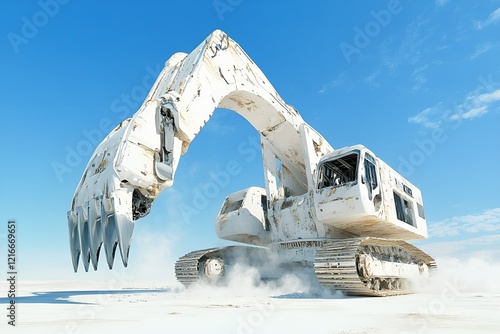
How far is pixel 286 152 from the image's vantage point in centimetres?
1029

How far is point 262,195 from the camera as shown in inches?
431

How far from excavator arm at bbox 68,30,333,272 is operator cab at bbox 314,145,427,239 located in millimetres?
588

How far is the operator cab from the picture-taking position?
28.1ft

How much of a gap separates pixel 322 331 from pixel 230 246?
6.37 meters

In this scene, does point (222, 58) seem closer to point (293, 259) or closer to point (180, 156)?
point (180, 156)

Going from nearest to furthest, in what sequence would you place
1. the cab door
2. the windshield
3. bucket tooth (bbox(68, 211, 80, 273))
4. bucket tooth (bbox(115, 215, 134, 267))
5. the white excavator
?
1. bucket tooth (bbox(115, 215, 134, 267))
2. bucket tooth (bbox(68, 211, 80, 273))
3. the white excavator
4. the cab door
5. the windshield

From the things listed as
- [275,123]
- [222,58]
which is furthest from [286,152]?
[222,58]

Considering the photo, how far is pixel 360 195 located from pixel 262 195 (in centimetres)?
317

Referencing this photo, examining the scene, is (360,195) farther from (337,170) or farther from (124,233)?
(124,233)

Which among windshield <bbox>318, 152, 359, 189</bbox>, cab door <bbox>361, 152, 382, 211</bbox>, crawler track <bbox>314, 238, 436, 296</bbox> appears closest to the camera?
crawler track <bbox>314, 238, 436, 296</bbox>

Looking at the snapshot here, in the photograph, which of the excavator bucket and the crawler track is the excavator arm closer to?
the excavator bucket

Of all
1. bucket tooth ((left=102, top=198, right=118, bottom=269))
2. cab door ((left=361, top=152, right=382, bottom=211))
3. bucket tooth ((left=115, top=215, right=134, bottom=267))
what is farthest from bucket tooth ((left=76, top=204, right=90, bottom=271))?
cab door ((left=361, top=152, right=382, bottom=211))

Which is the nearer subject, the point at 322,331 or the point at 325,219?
the point at 322,331
